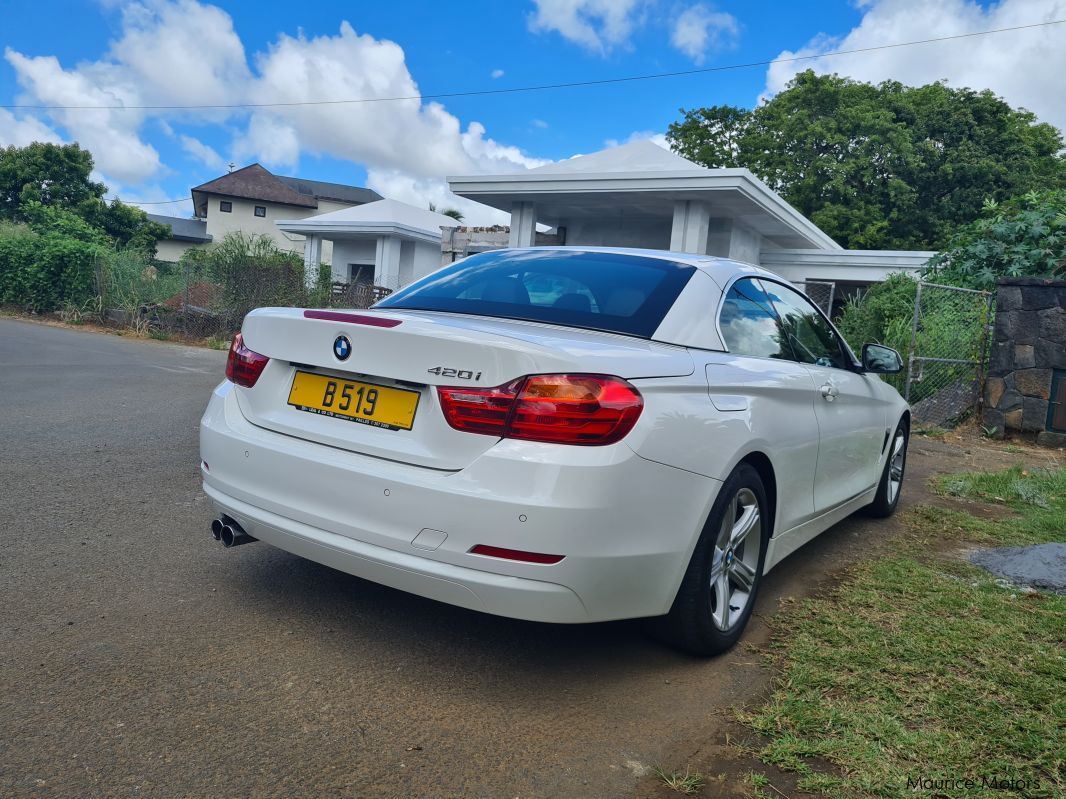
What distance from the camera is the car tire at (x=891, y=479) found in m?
5.62

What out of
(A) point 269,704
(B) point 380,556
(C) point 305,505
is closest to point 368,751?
(A) point 269,704

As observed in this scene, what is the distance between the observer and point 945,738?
8.39 ft

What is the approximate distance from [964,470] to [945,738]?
6.15m

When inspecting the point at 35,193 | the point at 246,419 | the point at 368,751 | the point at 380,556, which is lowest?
the point at 368,751

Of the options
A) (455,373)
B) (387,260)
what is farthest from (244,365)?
(387,260)

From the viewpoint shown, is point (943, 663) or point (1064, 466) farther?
point (1064, 466)

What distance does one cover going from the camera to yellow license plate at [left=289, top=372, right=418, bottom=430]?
2.72m

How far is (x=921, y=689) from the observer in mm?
2902

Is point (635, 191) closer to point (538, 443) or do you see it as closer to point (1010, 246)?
point (1010, 246)

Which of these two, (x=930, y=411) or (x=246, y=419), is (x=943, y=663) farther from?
(x=930, y=411)

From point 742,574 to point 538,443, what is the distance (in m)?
1.26

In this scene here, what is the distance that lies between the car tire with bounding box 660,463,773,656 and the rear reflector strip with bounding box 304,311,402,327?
127cm

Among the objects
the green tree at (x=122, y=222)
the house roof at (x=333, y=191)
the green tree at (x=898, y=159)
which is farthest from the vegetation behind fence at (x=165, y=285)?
the house roof at (x=333, y=191)

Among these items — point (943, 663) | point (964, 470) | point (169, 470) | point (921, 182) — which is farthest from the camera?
point (921, 182)
